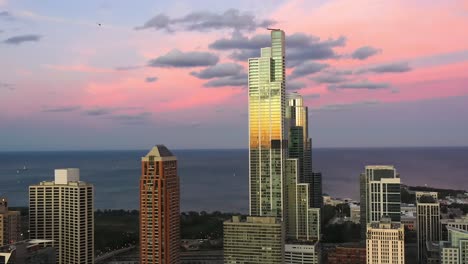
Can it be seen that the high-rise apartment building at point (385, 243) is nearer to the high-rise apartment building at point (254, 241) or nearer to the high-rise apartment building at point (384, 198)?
the high-rise apartment building at point (254, 241)

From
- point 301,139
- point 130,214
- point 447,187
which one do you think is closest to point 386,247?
point 301,139

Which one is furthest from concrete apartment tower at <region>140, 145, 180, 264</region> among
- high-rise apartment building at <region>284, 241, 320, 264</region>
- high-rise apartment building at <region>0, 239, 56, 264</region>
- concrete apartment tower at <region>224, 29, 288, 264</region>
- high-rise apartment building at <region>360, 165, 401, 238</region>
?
high-rise apartment building at <region>360, 165, 401, 238</region>

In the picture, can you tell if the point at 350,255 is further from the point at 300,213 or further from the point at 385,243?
the point at 300,213

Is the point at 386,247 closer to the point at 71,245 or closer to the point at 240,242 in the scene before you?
the point at 240,242

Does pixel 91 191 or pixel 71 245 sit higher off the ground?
pixel 91 191

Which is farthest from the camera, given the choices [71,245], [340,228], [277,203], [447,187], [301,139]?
[447,187]
